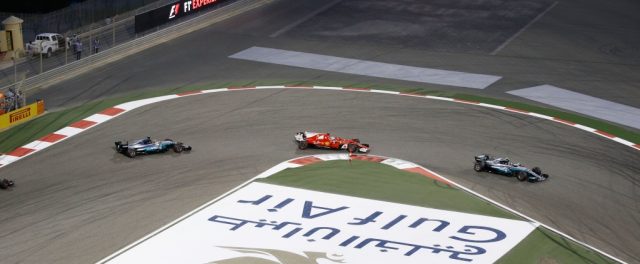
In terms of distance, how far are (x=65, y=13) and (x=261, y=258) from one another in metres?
30.9

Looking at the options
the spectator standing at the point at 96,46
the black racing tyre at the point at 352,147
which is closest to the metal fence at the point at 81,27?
the spectator standing at the point at 96,46

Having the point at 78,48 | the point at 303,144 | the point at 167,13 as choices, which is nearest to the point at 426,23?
the point at 167,13

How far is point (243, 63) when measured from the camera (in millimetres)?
50312

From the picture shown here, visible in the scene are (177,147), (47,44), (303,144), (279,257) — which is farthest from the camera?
(47,44)

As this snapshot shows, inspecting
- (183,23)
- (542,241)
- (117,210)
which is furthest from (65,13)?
(542,241)

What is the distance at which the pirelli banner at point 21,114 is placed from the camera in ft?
135

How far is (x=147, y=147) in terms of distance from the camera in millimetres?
36938

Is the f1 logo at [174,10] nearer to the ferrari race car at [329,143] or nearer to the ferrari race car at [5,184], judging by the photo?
the ferrari race car at [329,143]

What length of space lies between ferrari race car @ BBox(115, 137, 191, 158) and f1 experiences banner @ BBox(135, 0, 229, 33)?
1712cm

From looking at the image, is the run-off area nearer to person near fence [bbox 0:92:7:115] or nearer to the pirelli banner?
the pirelli banner

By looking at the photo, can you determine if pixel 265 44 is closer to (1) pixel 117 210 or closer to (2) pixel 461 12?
(2) pixel 461 12

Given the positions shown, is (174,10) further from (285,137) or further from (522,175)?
(522,175)

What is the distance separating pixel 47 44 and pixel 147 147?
16.1 metres

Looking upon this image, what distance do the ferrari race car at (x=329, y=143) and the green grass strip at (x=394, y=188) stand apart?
3.33 ft
